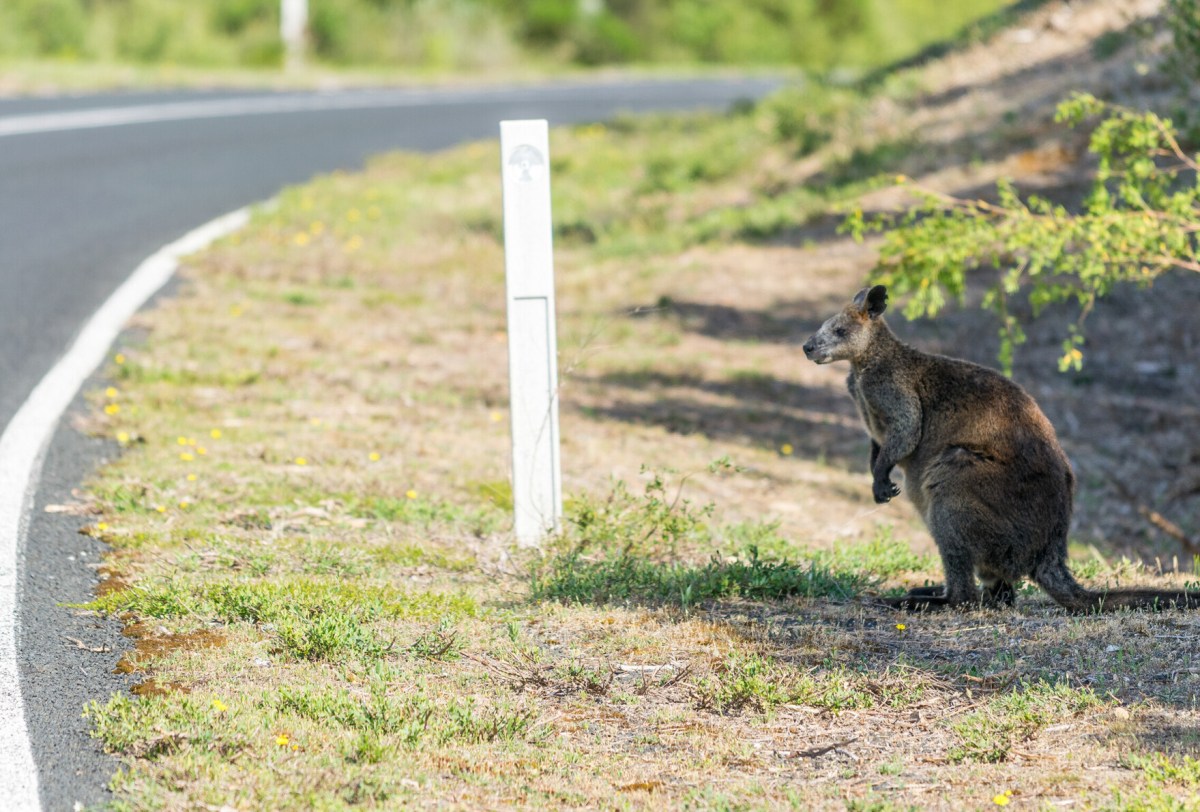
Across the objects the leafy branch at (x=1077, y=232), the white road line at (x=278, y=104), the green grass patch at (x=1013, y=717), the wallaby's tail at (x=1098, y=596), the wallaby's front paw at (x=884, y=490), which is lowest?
the green grass patch at (x=1013, y=717)

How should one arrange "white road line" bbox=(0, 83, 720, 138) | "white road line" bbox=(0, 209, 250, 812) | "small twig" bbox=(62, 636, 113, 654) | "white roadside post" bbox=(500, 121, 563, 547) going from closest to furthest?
1. "white road line" bbox=(0, 209, 250, 812)
2. "small twig" bbox=(62, 636, 113, 654)
3. "white roadside post" bbox=(500, 121, 563, 547)
4. "white road line" bbox=(0, 83, 720, 138)

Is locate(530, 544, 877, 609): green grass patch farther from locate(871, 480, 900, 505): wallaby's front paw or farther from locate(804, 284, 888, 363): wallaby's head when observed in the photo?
locate(804, 284, 888, 363): wallaby's head

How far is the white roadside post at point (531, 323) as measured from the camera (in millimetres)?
6504

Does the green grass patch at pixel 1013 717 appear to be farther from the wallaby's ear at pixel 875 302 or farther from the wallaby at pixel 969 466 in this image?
the wallaby's ear at pixel 875 302

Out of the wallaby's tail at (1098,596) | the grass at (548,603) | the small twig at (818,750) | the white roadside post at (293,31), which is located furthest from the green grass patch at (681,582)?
the white roadside post at (293,31)

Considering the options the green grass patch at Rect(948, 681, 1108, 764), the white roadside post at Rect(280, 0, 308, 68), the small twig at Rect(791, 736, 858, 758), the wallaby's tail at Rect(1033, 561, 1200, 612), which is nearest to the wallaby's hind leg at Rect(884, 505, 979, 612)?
the wallaby's tail at Rect(1033, 561, 1200, 612)

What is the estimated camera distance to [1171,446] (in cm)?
1031

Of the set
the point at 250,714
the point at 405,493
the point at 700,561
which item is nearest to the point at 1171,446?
the point at 700,561

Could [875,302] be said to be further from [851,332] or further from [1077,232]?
[1077,232]

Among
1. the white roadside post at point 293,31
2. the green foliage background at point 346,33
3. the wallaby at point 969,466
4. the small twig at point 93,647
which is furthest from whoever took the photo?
the green foliage background at point 346,33

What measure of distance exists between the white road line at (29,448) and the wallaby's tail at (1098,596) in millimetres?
3852

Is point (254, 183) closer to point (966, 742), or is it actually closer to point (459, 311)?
point (459, 311)

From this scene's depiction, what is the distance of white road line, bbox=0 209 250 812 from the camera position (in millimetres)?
4363

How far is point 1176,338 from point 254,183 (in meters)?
10.9
